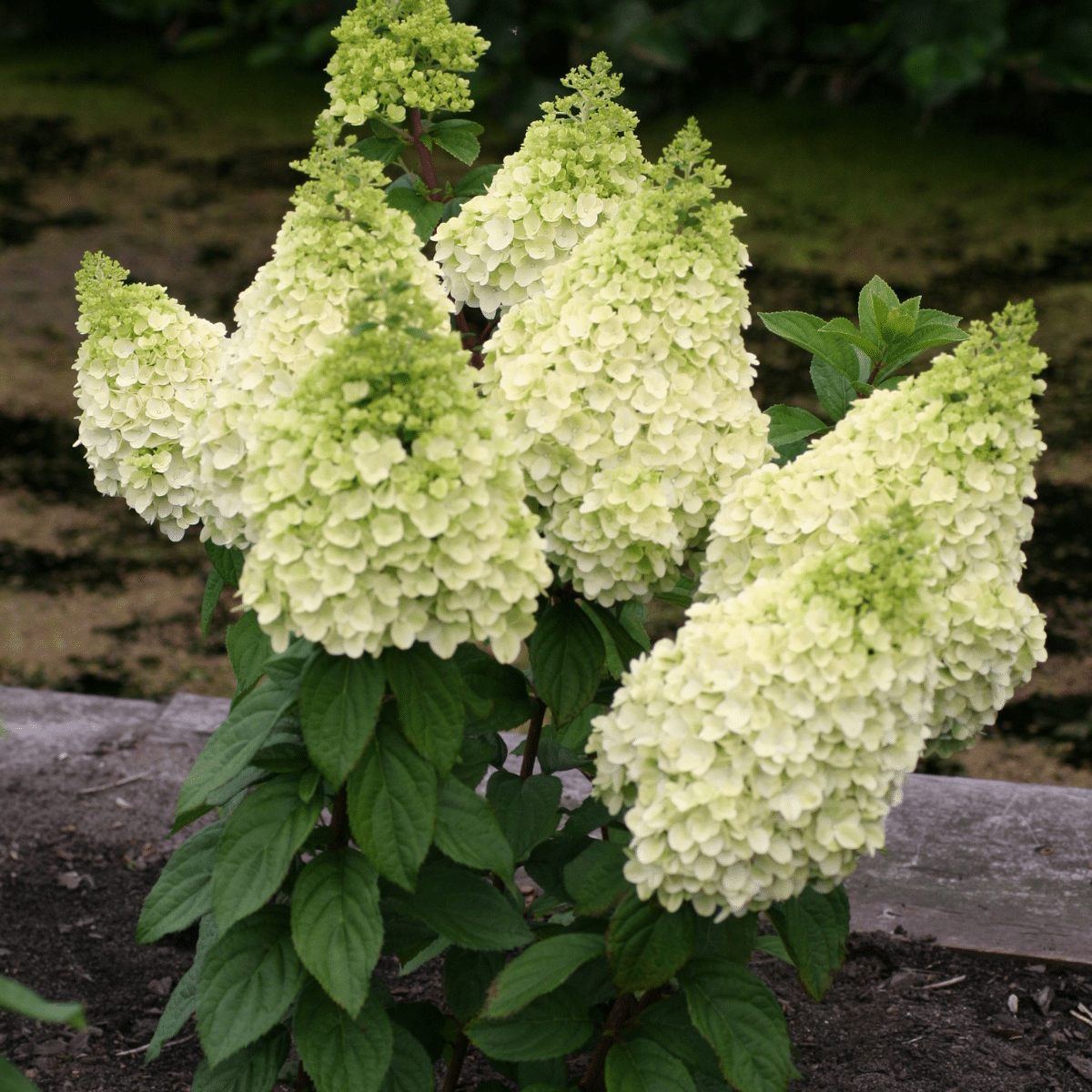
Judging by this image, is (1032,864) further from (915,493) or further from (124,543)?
(124,543)

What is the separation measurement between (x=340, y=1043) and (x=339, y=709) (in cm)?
35

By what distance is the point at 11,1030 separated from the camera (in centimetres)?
190

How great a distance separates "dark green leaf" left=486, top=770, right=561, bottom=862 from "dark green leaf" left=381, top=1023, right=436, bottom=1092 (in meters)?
0.21

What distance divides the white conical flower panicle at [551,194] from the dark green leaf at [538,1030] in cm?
70

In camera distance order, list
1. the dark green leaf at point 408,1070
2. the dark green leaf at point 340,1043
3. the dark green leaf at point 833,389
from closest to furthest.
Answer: the dark green leaf at point 340,1043
the dark green leaf at point 408,1070
the dark green leaf at point 833,389

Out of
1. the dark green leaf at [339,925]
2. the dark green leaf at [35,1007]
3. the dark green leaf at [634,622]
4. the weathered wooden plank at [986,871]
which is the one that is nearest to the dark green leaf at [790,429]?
the dark green leaf at [634,622]

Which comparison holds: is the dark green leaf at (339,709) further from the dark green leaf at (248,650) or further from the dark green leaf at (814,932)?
the dark green leaf at (814,932)

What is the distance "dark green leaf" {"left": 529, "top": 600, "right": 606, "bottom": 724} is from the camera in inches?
53.9

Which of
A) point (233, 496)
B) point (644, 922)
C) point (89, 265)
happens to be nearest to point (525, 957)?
point (644, 922)

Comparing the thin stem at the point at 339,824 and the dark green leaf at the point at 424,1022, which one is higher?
the thin stem at the point at 339,824

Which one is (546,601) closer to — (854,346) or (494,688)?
(494,688)

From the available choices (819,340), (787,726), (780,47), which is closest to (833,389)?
(819,340)

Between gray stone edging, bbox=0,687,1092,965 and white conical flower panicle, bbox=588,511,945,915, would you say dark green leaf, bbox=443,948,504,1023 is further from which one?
gray stone edging, bbox=0,687,1092,965

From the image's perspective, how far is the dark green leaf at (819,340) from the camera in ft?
5.33
